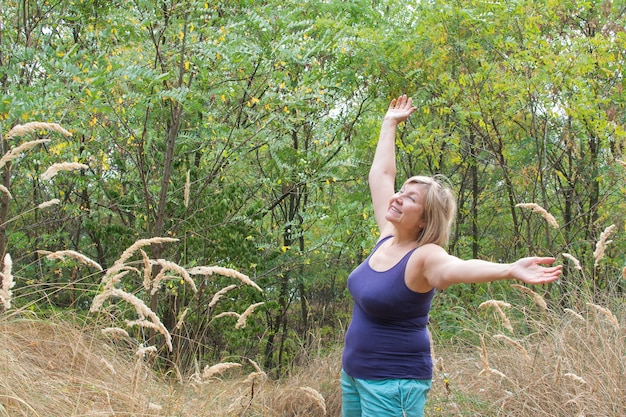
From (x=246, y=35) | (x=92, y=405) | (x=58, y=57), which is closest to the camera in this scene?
(x=92, y=405)

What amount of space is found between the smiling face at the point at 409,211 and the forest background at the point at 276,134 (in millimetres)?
2800

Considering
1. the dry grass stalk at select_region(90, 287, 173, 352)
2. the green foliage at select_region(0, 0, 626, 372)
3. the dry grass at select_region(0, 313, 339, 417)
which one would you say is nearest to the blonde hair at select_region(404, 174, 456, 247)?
the dry grass at select_region(0, 313, 339, 417)

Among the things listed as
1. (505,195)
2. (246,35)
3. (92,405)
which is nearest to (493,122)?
(505,195)

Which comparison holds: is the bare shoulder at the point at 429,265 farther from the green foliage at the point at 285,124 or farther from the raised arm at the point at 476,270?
the green foliage at the point at 285,124

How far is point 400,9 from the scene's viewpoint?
8.91 meters

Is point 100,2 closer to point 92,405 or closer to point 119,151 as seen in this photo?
point 119,151

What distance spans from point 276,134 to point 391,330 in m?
4.59

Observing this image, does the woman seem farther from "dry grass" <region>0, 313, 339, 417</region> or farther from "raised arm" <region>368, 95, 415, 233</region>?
"raised arm" <region>368, 95, 415, 233</region>

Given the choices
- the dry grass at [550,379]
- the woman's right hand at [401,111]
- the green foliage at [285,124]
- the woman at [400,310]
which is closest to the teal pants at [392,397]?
the woman at [400,310]

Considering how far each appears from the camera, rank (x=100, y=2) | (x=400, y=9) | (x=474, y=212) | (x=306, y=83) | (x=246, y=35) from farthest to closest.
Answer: (x=474, y=212), (x=400, y=9), (x=306, y=83), (x=246, y=35), (x=100, y=2)

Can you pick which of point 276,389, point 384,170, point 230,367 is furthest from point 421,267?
point 276,389

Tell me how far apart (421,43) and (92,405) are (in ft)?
20.4

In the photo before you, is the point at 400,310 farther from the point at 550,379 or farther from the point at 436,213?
the point at 550,379

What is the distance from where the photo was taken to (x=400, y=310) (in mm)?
2990
